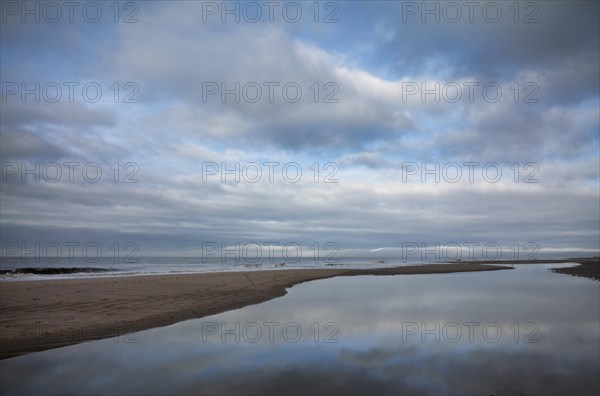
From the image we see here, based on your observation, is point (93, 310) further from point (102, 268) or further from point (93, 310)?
point (102, 268)

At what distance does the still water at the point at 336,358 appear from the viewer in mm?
8422

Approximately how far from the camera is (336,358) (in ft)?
34.6

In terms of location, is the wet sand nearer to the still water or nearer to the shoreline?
the shoreline

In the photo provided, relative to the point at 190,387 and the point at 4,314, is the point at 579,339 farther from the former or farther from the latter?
the point at 4,314

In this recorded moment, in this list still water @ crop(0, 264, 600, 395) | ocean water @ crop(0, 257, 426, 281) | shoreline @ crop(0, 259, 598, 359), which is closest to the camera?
still water @ crop(0, 264, 600, 395)

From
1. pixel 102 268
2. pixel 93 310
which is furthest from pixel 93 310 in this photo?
pixel 102 268

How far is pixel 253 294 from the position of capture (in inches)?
1018

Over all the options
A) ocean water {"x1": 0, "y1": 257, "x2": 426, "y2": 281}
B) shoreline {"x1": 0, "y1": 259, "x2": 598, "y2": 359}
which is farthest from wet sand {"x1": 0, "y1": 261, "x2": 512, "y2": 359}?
ocean water {"x1": 0, "y1": 257, "x2": 426, "y2": 281}

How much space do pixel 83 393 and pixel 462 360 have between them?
30.3ft

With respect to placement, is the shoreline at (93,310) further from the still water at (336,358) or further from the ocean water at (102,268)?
the ocean water at (102,268)

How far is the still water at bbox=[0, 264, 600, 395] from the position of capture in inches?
332

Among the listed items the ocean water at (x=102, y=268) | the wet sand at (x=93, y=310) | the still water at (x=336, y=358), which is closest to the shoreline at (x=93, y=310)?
the wet sand at (x=93, y=310)

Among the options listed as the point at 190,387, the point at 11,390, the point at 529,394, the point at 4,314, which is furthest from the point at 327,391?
the point at 4,314

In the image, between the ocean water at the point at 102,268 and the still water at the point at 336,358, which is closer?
the still water at the point at 336,358
